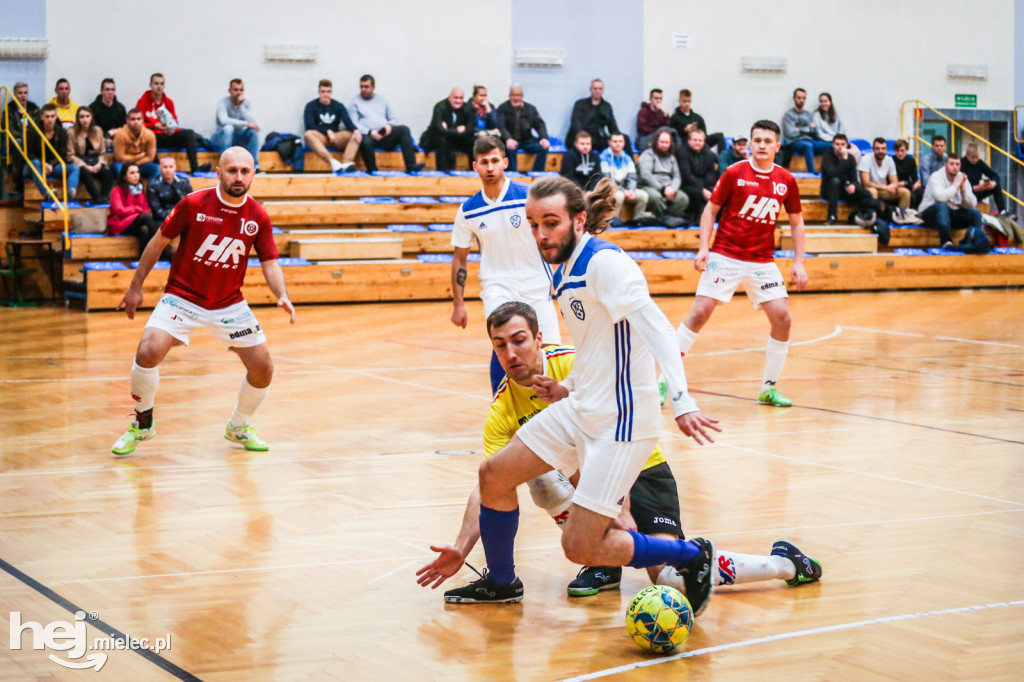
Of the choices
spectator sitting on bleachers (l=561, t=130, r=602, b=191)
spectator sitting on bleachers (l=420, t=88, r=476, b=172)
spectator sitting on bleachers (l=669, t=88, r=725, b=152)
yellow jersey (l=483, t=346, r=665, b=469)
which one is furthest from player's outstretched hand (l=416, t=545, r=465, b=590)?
spectator sitting on bleachers (l=669, t=88, r=725, b=152)

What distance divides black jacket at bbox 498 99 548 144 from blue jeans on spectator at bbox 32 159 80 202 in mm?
7281

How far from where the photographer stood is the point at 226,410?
9305 mm

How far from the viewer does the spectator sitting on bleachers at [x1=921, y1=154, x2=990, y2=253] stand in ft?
71.3

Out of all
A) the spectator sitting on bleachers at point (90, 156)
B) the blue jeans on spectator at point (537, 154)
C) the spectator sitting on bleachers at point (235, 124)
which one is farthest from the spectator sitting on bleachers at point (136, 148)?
the blue jeans on spectator at point (537, 154)

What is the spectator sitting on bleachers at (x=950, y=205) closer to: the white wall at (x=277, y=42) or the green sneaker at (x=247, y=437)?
the white wall at (x=277, y=42)

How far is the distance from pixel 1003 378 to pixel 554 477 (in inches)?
282

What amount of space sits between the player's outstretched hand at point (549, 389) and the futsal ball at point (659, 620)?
0.84 meters

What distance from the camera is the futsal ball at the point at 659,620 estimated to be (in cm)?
416

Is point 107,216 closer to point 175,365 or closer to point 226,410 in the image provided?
point 175,365

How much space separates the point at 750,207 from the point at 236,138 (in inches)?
482

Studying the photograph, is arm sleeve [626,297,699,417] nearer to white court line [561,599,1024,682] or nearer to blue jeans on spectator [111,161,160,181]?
white court line [561,599,1024,682]

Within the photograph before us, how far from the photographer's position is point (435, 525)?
5930 millimetres

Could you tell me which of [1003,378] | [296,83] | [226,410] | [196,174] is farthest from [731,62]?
[226,410]

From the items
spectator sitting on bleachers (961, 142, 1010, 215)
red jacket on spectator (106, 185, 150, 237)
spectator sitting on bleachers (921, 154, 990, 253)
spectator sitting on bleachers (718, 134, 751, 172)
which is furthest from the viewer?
spectator sitting on bleachers (961, 142, 1010, 215)
